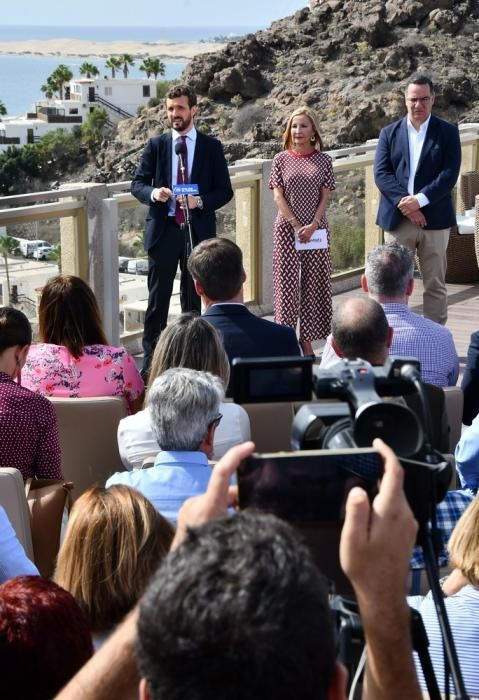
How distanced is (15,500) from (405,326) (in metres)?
2.15

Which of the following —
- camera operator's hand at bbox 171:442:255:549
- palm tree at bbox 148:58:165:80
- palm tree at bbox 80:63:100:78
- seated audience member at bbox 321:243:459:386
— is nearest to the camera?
camera operator's hand at bbox 171:442:255:549

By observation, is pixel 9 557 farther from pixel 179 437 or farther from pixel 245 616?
pixel 245 616

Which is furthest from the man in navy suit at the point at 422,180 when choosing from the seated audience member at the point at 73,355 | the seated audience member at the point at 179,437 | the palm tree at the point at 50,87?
the palm tree at the point at 50,87

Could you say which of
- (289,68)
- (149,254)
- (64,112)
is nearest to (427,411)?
(149,254)

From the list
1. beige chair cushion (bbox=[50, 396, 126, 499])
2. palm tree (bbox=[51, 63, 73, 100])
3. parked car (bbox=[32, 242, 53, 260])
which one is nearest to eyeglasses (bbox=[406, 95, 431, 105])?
parked car (bbox=[32, 242, 53, 260])

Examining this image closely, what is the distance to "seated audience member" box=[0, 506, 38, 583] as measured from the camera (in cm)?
289

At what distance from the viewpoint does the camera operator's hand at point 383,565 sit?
59.8 inches

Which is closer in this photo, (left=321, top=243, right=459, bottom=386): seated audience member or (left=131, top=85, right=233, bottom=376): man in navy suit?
(left=321, top=243, right=459, bottom=386): seated audience member

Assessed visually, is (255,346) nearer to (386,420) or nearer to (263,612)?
(386,420)

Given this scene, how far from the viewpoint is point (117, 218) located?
7.99 meters

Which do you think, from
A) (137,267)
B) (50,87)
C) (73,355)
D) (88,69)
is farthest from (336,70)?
(88,69)

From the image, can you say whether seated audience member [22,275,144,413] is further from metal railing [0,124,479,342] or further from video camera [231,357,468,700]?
video camera [231,357,468,700]

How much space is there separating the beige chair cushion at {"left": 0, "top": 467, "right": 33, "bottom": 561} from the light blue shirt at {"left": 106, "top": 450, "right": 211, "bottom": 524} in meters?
0.34

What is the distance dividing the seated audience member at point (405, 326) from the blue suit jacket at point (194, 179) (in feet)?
8.10
